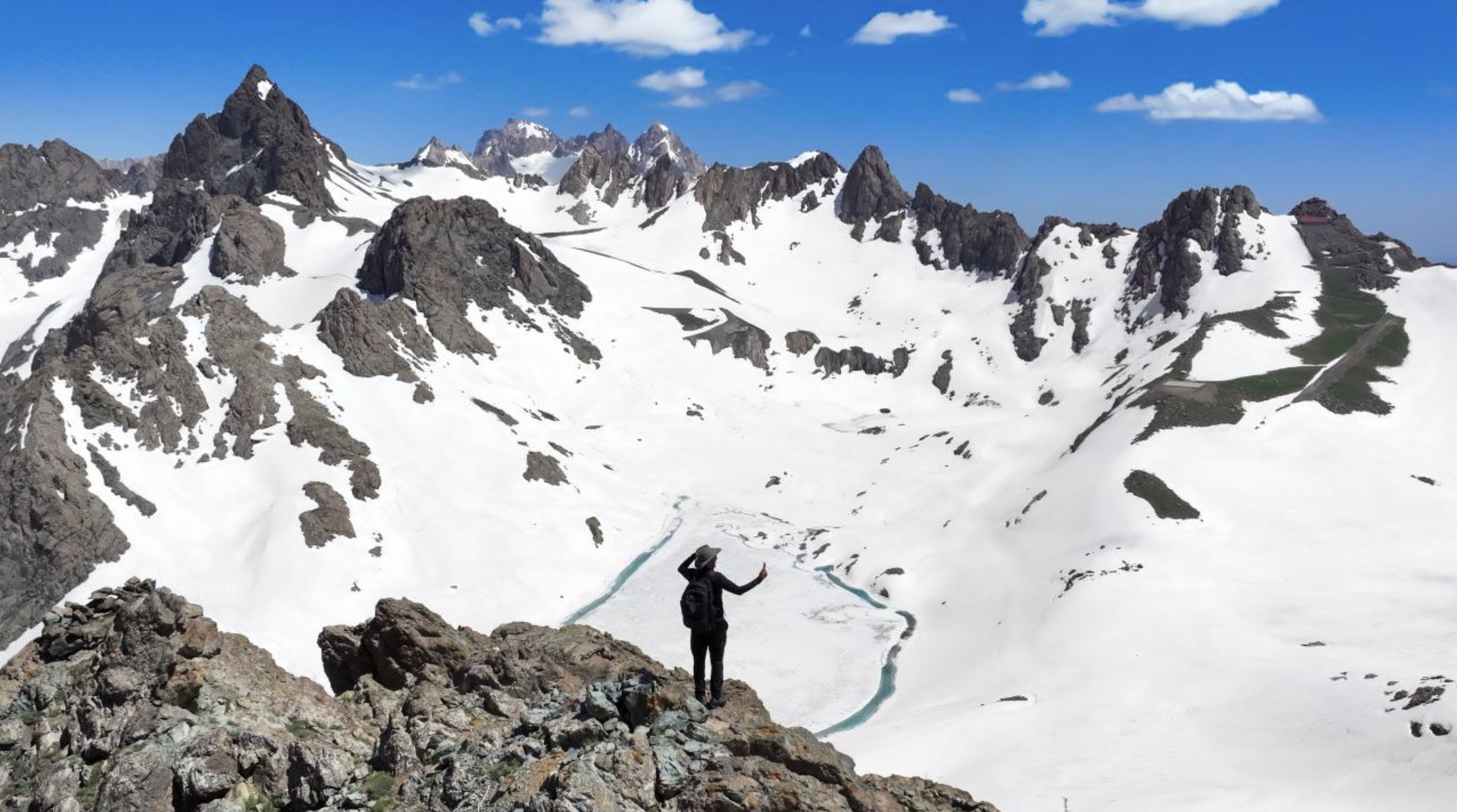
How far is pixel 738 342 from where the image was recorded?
628 feet

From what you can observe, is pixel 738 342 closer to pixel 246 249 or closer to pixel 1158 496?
pixel 246 249

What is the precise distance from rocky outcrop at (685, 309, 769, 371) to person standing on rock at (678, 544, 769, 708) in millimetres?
171491

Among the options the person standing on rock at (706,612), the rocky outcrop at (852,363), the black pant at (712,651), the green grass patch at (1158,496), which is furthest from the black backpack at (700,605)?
the rocky outcrop at (852,363)

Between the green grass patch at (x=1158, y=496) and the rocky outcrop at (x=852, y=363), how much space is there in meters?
100

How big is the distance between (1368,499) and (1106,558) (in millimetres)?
31077

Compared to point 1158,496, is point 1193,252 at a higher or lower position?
higher

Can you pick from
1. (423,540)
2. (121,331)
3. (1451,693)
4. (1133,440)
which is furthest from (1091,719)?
(121,331)

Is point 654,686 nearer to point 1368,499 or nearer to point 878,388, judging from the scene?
point 1368,499

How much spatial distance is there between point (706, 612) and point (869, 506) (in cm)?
10968

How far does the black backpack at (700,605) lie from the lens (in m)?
16.8

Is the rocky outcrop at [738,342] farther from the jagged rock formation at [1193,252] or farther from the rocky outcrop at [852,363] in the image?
the jagged rock formation at [1193,252]

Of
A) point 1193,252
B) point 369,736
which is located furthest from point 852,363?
point 369,736

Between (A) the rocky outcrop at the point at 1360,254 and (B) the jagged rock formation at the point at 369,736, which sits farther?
(A) the rocky outcrop at the point at 1360,254

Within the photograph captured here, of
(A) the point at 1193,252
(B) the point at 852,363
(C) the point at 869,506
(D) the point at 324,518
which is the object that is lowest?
(C) the point at 869,506
